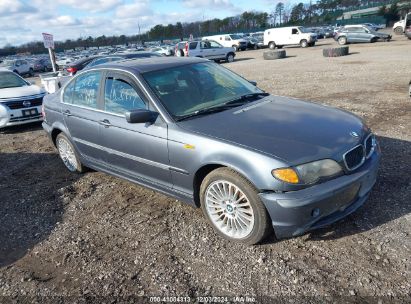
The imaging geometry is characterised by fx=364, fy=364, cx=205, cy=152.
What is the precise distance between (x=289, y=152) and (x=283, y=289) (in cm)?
110

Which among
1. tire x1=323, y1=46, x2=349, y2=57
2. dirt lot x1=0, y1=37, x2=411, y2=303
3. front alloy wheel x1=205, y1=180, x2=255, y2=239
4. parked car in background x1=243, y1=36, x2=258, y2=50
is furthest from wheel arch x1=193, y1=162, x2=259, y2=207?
parked car in background x1=243, y1=36, x2=258, y2=50

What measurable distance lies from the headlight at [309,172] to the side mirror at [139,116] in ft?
4.76

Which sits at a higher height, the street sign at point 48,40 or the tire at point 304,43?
the street sign at point 48,40

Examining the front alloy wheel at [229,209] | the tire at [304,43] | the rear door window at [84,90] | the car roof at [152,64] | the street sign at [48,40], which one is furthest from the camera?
the tire at [304,43]

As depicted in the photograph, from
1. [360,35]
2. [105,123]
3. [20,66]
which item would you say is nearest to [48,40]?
[105,123]

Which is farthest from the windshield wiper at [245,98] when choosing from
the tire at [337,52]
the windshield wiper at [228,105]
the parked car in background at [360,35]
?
the parked car in background at [360,35]

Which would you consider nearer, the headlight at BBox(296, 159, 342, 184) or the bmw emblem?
the headlight at BBox(296, 159, 342, 184)

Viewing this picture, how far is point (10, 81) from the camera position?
9.87 m

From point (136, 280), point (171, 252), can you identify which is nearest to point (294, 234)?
point (171, 252)

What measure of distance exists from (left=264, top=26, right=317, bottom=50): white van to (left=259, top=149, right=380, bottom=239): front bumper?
33023 millimetres

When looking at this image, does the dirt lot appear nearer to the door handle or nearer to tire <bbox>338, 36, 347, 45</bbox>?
the door handle

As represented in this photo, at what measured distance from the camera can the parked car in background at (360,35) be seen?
30.2 m

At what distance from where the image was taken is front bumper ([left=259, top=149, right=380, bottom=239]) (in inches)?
118

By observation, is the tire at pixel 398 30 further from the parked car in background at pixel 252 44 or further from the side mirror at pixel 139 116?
the side mirror at pixel 139 116
